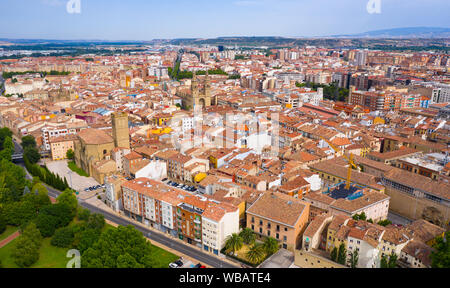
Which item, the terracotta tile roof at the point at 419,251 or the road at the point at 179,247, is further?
the road at the point at 179,247

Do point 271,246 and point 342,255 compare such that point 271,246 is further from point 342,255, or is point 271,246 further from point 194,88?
point 194,88

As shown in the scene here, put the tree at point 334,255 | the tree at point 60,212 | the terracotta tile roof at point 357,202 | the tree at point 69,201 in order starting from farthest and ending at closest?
the tree at point 69,201, the tree at point 60,212, the terracotta tile roof at point 357,202, the tree at point 334,255

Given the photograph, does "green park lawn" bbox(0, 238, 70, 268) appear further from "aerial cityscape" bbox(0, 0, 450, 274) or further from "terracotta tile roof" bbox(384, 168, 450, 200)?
"terracotta tile roof" bbox(384, 168, 450, 200)

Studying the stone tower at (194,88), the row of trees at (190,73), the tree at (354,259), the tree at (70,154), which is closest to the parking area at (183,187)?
the tree at (70,154)

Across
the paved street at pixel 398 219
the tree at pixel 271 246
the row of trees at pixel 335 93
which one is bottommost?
the paved street at pixel 398 219

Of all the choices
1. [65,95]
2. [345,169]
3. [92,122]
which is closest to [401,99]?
A: [345,169]

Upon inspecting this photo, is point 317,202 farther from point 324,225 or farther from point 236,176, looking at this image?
point 236,176

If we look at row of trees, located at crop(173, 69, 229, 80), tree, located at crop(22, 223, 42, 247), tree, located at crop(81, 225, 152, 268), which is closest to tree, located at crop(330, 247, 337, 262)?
tree, located at crop(81, 225, 152, 268)

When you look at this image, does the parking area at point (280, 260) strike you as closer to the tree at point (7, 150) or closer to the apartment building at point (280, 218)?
the apartment building at point (280, 218)
